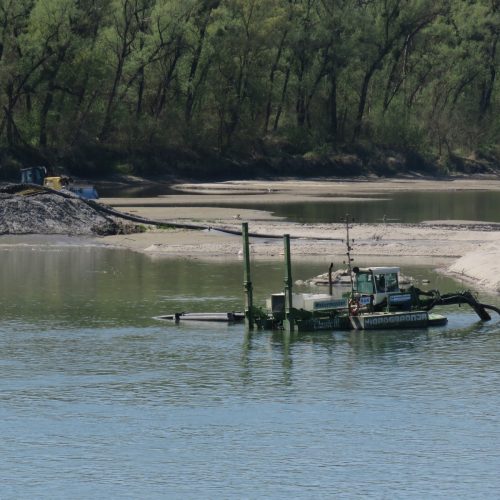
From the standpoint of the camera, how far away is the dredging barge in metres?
53.4

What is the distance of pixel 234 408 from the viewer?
40.8 metres

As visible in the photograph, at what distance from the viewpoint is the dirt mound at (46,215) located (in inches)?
3489

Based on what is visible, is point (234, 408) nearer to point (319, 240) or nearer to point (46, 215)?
point (319, 240)

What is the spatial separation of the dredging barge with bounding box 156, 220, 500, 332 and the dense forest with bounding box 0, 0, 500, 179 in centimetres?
8702

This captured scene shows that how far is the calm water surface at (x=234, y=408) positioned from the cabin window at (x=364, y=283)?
2.04m

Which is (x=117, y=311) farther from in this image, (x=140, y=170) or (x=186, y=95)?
(x=186, y=95)

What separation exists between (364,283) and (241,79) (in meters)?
116

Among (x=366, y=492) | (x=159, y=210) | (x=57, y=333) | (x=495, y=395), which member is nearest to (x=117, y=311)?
(x=57, y=333)

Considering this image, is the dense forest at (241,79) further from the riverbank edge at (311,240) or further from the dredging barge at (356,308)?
the dredging barge at (356,308)

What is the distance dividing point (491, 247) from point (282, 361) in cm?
2706

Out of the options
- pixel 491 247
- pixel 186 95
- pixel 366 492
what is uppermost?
pixel 186 95

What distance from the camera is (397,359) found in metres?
48.2

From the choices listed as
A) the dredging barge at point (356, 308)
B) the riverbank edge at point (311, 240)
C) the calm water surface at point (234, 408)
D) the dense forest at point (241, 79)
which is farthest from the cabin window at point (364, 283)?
the dense forest at point (241, 79)

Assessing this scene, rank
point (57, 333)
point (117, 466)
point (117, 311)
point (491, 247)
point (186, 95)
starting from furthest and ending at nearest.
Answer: point (186, 95)
point (491, 247)
point (117, 311)
point (57, 333)
point (117, 466)
